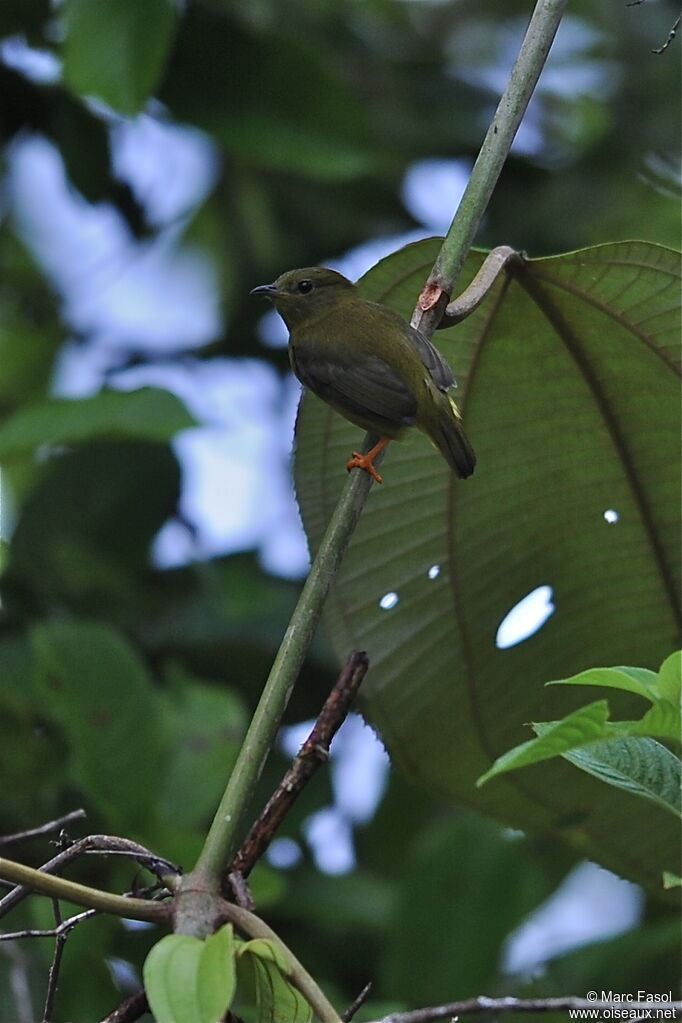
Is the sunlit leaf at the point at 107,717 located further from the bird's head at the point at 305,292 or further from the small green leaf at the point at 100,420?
the bird's head at the point at 305,292

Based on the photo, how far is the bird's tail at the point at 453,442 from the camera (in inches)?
64.4

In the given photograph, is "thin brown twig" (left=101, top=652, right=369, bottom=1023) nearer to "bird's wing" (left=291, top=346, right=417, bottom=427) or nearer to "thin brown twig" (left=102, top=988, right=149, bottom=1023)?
"thin brown twig" (left=102, top=988, right=149, bottom=1023)

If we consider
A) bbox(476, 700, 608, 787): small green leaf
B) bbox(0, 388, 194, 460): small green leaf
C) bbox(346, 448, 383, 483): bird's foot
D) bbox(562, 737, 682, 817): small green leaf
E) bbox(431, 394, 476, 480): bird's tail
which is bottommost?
bbox(562, 737, 682, 817): small green leaf

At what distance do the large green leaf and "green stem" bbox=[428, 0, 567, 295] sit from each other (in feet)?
1.33

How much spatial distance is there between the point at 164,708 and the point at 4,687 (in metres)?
0.30

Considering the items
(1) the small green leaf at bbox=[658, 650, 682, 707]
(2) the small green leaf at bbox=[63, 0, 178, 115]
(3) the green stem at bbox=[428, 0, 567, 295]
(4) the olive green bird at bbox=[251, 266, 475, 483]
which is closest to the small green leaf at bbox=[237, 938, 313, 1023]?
(1) the small green leaf at bbox=[658, 650, 682, 707]

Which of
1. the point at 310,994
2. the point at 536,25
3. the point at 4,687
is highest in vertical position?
the point at 536,25

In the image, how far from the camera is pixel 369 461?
4.59 feet

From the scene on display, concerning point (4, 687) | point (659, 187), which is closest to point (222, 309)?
point (659, 187)

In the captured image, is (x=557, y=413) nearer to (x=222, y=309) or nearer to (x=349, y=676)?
(x=349, y=676)

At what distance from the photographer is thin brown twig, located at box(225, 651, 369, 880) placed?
1.10 meters

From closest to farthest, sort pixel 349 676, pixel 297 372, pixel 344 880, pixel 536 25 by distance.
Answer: pixel 349 676 < pixel 536 25 < pixel 297 372 < pixel 344 880

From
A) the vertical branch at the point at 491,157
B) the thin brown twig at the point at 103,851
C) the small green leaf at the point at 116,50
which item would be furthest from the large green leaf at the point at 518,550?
the small green leaf at the point at 116,50

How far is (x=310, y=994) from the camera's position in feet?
3.36
